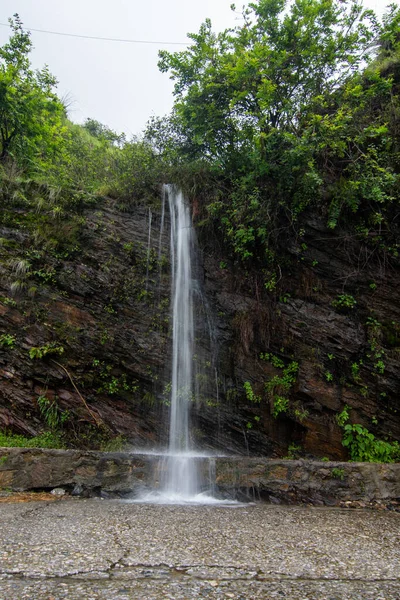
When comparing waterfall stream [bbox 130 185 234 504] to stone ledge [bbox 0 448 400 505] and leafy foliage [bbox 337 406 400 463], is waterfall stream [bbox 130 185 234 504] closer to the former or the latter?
stone ledge [bbox 0 448 400 505]

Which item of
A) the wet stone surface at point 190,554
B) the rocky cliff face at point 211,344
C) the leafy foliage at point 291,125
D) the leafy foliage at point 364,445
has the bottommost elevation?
the wet stone surface at point 190,554

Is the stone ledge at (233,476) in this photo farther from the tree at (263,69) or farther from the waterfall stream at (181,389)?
the tree at (263,69)

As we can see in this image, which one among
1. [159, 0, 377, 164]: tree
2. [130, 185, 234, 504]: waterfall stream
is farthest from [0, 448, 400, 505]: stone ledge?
[159, 0, 377, 164]: tree

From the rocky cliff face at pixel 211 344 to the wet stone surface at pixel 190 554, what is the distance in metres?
2.16

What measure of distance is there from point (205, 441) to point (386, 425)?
3388 millimetres

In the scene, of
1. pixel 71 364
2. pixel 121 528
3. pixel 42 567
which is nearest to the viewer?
pixel 42 567

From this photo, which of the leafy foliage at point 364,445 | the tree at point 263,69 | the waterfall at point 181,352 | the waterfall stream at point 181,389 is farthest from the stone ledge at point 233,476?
the tree at point 263,69

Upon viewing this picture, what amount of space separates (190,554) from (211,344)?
15.6 feet

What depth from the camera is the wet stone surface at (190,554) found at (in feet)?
7.64

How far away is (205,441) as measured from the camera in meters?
6.80

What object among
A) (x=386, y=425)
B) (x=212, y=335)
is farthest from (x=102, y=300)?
(x=386, y=425)

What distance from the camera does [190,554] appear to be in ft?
9.86

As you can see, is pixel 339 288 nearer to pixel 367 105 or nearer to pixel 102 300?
pixel 367 105

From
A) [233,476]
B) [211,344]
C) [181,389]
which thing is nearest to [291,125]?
[211,344]
